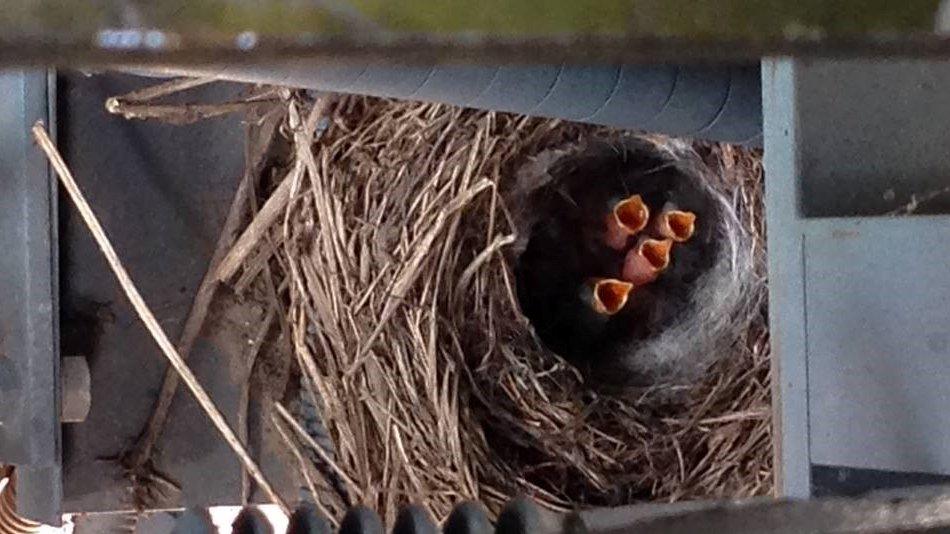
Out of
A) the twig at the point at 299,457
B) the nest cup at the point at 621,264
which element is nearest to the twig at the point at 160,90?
the twig at the point at 299,457

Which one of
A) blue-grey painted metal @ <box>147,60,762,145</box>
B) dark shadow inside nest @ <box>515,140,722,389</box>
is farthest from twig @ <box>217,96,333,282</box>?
dark shadow inside nest @ <box>515,140,722,389</box>

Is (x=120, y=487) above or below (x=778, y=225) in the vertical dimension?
below

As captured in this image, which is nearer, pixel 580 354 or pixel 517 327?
pixel 517 327

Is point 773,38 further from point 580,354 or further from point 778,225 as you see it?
point 580,354

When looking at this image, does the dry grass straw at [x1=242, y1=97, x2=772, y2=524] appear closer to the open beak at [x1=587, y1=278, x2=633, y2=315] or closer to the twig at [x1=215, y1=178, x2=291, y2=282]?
the twig at [x1=215, y1=178, x2=291, y2=282]

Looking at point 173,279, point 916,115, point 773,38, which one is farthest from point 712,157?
point 773,38

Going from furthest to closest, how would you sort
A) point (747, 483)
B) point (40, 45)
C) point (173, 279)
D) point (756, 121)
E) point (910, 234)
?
point (747, 483) < point (173, 279) < point (756, 121) < point (910, 234) < point (40, 45)
